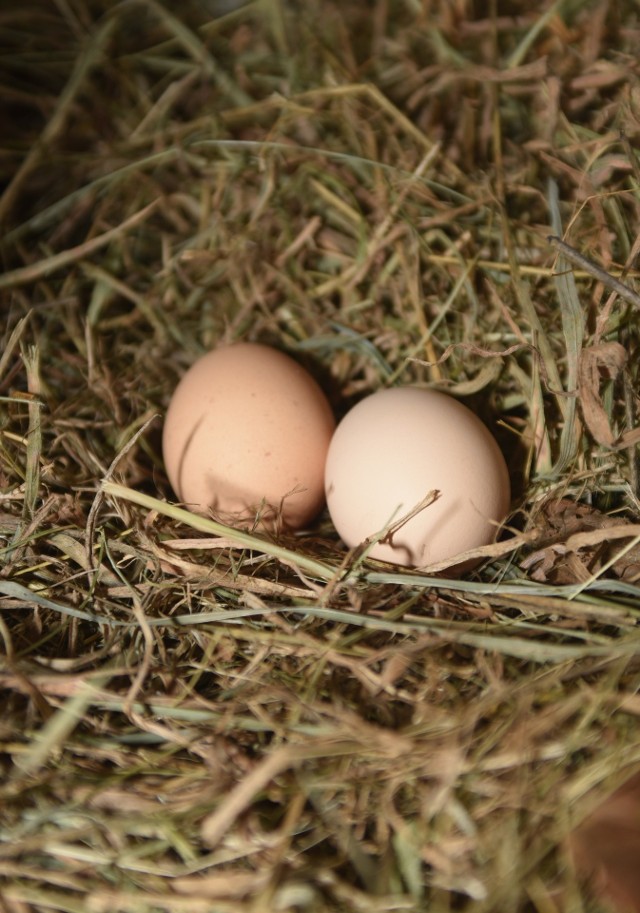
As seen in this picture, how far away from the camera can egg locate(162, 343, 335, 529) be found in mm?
1087

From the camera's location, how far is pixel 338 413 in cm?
130

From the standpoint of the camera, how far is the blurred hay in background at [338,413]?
2.52 ft

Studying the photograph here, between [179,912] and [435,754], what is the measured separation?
291 mm

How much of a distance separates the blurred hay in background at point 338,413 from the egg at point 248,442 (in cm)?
6

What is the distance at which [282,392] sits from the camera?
1.12 metres

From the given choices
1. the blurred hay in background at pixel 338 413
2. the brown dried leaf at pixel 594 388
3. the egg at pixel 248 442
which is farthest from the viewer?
the egg at pixel 248 442

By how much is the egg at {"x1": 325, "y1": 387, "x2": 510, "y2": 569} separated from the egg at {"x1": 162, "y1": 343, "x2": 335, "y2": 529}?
0.08m

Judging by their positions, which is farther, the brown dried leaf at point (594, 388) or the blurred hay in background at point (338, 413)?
the brown dried leaf at point (594, 388)

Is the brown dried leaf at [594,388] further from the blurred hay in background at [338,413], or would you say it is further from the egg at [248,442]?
the egg at [248,442]

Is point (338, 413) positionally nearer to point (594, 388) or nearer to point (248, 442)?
point (248, 442)

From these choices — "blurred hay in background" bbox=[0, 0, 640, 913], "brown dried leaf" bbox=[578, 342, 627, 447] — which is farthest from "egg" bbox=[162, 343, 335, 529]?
"brown dried leaf" bbox=[578, 342, 627, 447]

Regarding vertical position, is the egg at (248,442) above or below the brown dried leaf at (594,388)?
below

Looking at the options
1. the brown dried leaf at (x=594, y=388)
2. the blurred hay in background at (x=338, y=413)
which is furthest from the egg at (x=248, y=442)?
the brown dried leaf at (x=594, y=388)

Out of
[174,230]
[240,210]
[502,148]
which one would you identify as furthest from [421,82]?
[174,230]
